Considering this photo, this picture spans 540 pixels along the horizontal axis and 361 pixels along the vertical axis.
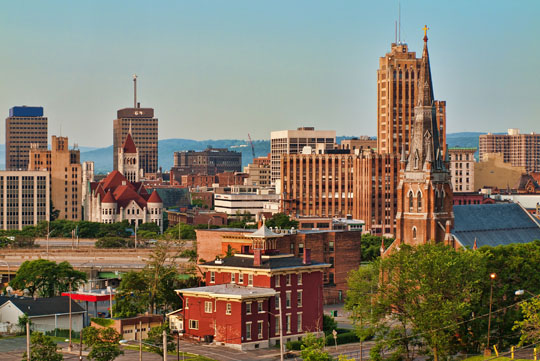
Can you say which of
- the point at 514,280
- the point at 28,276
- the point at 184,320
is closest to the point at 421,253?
the point at 514,280

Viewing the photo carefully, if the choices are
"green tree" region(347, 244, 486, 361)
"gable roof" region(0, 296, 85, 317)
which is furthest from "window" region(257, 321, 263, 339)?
"gable roof" region(0, 296, 85, 317)

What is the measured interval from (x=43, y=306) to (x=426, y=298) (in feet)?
Result: 167

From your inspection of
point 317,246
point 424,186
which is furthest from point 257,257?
point 317,246

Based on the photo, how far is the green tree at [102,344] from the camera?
10575cm

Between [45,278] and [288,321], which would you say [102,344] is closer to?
[288,321]

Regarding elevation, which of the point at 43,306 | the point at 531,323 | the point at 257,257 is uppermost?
the point at 257,257

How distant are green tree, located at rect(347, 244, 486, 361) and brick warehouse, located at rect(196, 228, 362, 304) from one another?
38522mm

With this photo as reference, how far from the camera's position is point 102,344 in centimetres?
10825

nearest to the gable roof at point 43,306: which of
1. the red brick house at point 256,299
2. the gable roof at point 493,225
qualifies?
the red brick house at point 256,299

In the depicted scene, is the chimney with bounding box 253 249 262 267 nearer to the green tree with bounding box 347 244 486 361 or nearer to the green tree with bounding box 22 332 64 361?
the green tree with bounding box 347 244 486 361

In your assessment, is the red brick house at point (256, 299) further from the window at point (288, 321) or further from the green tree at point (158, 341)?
the green tree at point (158, 341)

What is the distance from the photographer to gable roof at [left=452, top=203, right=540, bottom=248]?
16125 cm

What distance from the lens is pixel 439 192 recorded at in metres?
162

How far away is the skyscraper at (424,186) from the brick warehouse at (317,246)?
1485 cm
